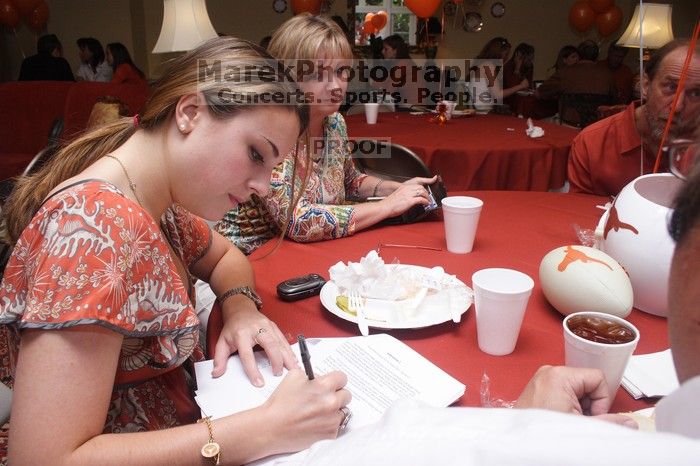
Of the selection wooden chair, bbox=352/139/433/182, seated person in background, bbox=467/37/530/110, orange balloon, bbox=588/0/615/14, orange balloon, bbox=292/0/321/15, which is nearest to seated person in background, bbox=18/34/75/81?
orange balloon, bbox=292/0/321/15

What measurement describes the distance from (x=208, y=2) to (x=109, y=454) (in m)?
8.86

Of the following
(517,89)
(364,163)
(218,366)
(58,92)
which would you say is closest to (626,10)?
(517,89)

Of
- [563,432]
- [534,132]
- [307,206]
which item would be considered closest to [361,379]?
[563,432]

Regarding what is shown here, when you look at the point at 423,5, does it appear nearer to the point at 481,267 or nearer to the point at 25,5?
the point at 481,267

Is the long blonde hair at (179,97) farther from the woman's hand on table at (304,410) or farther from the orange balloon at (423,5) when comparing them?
the orange balloon at (423,5)

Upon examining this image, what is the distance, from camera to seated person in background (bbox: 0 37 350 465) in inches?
28.3

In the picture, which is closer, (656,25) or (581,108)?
(581,108)

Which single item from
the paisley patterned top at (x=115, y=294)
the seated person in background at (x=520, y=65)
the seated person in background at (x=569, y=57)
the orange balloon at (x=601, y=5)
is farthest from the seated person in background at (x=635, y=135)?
the orange balloon at (x=601, y=5)

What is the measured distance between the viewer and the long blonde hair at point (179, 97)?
0.95m

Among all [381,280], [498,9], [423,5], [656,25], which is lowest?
[381,280]

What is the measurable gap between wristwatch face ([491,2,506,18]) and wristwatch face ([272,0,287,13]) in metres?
3.49

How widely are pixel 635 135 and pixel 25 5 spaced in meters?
8.08

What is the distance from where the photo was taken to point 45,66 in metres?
6.48

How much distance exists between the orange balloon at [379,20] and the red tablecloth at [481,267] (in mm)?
7173
